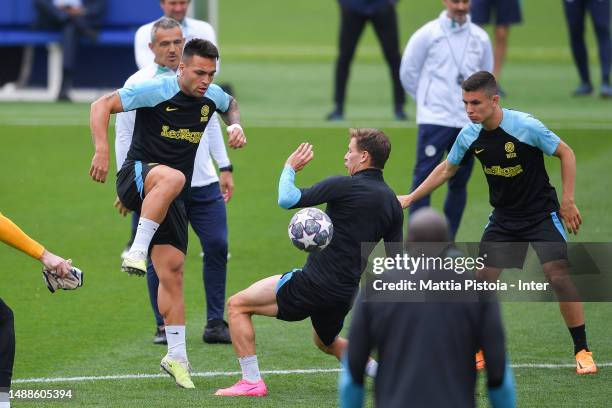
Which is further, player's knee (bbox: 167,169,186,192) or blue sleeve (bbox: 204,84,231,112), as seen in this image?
blue sleeve (bbox: 204,84,231,112)

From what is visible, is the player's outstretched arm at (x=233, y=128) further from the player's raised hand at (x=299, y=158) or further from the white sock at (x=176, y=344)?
the white sock at (x=176, y=344)

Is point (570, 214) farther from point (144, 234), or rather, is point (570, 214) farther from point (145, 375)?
point (145, 375)

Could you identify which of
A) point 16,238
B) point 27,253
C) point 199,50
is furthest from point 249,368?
point 199,50

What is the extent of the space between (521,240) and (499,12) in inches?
419

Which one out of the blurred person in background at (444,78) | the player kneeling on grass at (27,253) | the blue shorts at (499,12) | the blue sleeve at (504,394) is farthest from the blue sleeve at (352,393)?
the blue shorts at (499,12)

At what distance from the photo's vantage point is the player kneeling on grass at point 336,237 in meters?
8.19

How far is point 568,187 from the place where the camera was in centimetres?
890

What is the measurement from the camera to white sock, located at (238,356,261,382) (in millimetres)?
8484

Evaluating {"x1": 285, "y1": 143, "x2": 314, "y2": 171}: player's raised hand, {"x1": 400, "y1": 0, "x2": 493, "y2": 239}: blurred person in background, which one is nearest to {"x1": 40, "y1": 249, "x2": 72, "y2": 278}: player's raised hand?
{"x1": 285, "y1": 143, "x2": 314, "y2": 171}: player's raised hand

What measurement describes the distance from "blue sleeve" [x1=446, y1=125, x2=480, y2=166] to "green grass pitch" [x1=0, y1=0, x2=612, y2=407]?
1523 mm

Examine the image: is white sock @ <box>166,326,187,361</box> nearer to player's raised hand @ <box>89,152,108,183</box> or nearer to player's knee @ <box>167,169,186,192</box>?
player's knee @ <box>167,169,186,192</box>

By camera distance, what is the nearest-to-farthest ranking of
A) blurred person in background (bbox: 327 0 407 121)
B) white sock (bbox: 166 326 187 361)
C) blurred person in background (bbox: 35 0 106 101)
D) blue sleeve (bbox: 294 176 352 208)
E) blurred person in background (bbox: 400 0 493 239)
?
blue sleeve (bbox: 294 176 352 208) < white sock (bbox: 166 326 187 361) < blurred person in background (bbox: 400 0 493 239) < blurred person in background (bbox: 327 0 407 121) < blurred person in background (bbox: 35 0 106 101)

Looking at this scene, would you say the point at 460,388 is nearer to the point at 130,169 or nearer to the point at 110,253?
the point at 130,169

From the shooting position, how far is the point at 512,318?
11.0m
